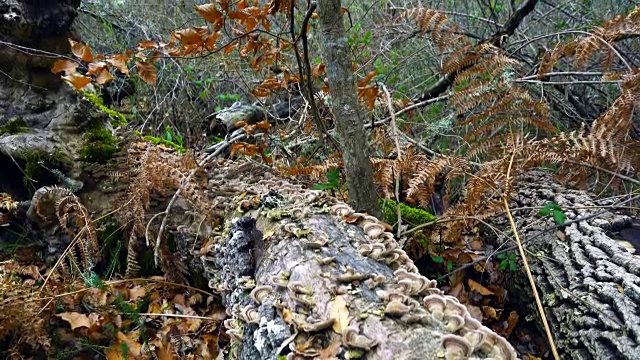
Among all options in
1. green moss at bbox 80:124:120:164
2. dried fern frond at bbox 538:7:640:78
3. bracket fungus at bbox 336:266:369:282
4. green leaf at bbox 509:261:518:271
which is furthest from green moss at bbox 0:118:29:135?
dried fern frond at bbox 538:7:640:78

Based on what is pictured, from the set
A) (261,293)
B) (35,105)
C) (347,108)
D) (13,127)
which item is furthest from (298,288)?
(35,105)

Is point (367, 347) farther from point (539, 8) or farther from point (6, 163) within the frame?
point (539, 8)

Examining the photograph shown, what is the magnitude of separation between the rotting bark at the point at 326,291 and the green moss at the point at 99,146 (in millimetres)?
1464

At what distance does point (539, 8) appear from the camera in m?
7.17

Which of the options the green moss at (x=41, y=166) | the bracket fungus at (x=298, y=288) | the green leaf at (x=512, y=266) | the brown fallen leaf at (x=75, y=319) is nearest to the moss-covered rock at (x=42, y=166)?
the green moss at (x=41, y=166)

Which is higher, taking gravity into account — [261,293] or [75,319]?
[261,293]

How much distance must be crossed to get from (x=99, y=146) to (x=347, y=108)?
229 cm

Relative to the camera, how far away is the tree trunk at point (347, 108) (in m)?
2.35

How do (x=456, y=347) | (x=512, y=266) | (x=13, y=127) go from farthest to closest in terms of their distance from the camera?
1. (x=13, y=127)
2. (x=512, y=266)
3. (x=456, y=347)

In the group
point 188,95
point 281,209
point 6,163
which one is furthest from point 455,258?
point 188,95

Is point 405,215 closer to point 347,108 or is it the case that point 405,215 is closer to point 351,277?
point 347,108

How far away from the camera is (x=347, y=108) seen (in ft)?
8.13

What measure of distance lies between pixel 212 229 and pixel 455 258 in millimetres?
1838

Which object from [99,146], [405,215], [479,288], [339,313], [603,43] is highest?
[603,43]
